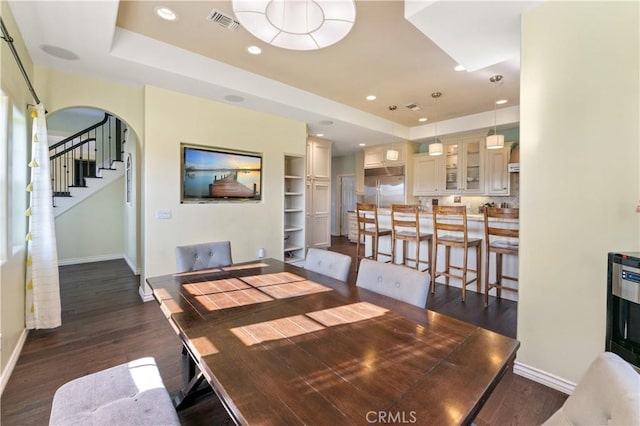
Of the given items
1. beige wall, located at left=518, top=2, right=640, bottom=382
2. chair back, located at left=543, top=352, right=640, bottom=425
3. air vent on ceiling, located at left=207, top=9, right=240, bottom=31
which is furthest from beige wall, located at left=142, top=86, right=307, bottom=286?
chair back, located at left=543, top=352, right=640, bottom=425

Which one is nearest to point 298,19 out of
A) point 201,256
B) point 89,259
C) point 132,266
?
point 201,256

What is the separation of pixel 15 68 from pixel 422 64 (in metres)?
3.89

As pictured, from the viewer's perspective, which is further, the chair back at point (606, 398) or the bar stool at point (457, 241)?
the bar stool at point (457, 241)

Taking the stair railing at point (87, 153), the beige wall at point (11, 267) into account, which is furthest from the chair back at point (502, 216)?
the stair railing at point (87, 153)

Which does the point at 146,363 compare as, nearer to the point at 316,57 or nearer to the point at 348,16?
the point at 348,16

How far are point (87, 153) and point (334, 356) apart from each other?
300 inches

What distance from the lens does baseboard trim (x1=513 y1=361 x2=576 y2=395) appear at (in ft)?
6.18

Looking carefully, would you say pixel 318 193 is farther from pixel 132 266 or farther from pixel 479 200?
pixel 132 266

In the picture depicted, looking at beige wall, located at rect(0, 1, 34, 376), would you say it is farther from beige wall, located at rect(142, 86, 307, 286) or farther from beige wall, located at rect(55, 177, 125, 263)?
beige wall, located at rect(55, 177, 125, 263)

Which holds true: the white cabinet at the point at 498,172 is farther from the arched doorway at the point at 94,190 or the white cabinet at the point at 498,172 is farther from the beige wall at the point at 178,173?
the arched doorway at the point at 94,190

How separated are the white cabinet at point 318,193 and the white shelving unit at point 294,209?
0.81 m

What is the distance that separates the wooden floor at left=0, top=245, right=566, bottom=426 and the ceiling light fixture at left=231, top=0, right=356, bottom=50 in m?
2.32

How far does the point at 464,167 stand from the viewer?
596cm

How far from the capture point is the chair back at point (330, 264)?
2057 mm
